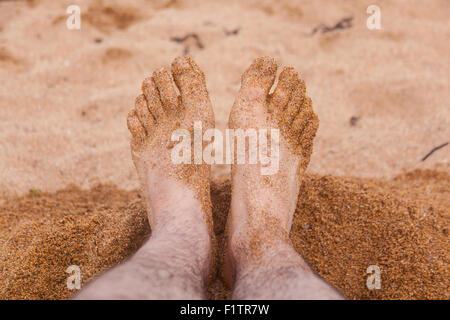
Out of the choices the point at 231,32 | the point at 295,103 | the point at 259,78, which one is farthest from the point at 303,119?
the point at 231,32

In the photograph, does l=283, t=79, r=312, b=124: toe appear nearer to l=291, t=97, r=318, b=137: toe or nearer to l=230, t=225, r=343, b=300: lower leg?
l=291, t=97, r=318, b=137: toe

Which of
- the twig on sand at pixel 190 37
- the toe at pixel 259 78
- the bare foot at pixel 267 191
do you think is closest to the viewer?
the bare foot at pixel 267 191

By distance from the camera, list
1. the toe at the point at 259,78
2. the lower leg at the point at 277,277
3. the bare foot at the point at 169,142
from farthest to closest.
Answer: the toe at the point at 259,78 < the bare foot at the point at 169,142 < the lower leg at the point at 277,277

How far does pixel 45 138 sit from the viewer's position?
6.51 ft

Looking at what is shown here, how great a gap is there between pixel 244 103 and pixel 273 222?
1.81ft

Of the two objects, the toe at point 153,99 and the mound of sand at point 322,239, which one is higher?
the toe at point 153,99

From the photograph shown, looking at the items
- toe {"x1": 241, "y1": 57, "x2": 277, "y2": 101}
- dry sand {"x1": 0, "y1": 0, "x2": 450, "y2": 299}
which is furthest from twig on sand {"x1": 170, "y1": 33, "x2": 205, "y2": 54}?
toe {"x1": 241, "y1": 57, "x2": 277, "y2": 101}

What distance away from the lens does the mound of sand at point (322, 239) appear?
3.83ft

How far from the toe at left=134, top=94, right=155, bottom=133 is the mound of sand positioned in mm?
378

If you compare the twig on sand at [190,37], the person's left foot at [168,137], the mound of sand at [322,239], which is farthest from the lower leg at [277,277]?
the twig on sand at [190,37]

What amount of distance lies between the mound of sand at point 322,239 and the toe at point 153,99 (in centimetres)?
44

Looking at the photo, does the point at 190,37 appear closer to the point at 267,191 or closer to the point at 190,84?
the point at 190,84

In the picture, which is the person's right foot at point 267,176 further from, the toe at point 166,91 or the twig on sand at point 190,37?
the twig on sand at point 190,37

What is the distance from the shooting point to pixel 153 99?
→ 163 cm
